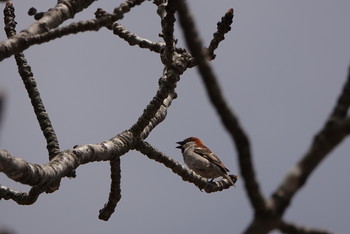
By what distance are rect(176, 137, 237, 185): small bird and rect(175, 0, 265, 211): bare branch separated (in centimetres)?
735

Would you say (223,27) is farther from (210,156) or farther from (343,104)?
(210,156)

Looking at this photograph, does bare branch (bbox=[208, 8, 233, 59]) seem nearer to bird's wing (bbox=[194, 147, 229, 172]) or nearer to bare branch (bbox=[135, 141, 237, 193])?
bare branch (bbox=[135, 141, 237, 193])

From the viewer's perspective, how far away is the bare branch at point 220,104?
7.92 feet

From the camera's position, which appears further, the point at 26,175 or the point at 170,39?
the point at 170,39

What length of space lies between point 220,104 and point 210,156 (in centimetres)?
828

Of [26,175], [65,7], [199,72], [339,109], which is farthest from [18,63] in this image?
[339,109]

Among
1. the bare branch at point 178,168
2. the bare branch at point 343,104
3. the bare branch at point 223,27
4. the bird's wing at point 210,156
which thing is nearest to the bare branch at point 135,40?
the bare branch at point 223,27

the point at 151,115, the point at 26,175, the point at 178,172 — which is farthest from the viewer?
the point at 178,172

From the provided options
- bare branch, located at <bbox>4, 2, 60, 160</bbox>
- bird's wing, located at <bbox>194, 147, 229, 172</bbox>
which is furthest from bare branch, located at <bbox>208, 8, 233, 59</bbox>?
bird's wing, located at <bbox>194, 147, 229, 172</bbox>

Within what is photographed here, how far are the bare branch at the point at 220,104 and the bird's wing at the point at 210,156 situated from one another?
7674 mm

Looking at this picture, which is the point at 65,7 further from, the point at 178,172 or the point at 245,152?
the point at 245,152

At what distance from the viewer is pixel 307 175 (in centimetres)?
231

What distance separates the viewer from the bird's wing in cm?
1025

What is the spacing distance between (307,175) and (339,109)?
36 cm
